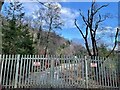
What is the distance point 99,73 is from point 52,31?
8.45 metres

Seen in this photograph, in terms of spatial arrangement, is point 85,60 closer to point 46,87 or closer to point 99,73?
point 99,73

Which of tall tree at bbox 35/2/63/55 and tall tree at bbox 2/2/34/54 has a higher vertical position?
tall tree at bbox 35/2/63/55

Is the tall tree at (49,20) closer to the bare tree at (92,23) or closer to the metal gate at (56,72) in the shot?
the bare tree at (92,23)

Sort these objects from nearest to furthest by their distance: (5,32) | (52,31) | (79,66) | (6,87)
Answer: (6,87)
(79,66)
(5,32)
(52,31)

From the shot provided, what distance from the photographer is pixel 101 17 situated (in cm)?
1355

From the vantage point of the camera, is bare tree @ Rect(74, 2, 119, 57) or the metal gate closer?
the metal gate

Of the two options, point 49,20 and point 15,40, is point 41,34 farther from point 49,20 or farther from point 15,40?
point 15,40

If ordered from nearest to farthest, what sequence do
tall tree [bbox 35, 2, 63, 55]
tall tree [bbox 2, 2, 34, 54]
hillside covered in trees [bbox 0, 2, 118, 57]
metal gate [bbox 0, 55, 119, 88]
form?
metal gate [bbox 0, 55, 119, 88] → tall tree [bbox 2, 2, 34, 54] → hillside covered in trees [bbox 0, 2, 118, 57] → tall tree [bbox 35, 2, 63, 55]

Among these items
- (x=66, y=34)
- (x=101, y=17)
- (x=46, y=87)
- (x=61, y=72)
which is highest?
(x=101, y=17)

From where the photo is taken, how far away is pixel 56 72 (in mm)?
8391

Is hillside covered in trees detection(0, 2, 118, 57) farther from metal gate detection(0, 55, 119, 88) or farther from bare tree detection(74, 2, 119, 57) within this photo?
metal gate detection(0, 55, 119, 88)

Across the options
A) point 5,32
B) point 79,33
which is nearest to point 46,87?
point 5,32

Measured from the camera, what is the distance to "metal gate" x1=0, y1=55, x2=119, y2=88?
26.4ft

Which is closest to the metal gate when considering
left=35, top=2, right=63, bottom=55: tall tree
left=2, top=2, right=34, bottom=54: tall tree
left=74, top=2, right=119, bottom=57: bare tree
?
left=2, top=2, right=34, bottom=54: tall tree
